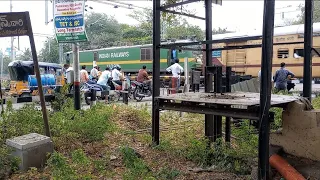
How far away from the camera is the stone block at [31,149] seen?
4.16 metres

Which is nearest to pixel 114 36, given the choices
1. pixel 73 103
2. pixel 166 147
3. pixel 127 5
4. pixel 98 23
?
pixel 98 23

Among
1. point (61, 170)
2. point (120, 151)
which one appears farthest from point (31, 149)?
point (120, 151)

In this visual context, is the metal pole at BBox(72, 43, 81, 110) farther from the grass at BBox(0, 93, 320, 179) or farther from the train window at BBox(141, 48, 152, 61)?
the train window at BBox(141, 48, 152, 61)

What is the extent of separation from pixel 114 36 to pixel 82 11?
37440 millimetres

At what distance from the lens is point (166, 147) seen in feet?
16.3

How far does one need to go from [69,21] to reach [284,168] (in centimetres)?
525

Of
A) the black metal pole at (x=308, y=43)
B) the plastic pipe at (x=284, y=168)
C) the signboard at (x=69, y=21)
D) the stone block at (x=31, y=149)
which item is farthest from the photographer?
the signboard at (x=69, y=21)

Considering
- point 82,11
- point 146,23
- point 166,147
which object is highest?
point 146,23

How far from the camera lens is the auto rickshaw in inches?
483

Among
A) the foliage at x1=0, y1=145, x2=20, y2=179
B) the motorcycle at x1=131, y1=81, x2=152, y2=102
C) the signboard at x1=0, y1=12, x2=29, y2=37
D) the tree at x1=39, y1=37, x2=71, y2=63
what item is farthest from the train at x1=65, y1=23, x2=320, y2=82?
the tree at x1=39, y1=37, x2=71, y2=63

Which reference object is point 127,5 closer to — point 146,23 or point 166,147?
point 166,147

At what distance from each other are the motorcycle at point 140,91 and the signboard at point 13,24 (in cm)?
957

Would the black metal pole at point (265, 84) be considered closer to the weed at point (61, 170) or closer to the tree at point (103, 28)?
the weed at point (61, 170)

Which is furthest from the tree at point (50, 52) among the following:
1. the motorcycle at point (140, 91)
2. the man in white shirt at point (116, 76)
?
the motorcycle at point (140, 91)
